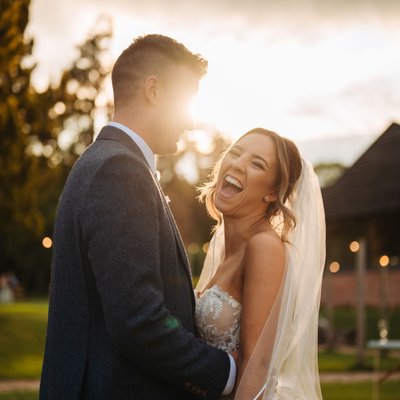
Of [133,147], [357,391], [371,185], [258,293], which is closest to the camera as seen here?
[133,147]

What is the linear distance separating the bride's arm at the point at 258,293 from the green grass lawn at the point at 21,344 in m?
13.5

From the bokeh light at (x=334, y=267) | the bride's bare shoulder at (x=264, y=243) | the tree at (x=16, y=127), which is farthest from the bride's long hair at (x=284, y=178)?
the bokeh light at (x=334, y=267)

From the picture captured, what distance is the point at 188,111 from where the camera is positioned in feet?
10.9

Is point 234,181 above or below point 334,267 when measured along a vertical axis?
below

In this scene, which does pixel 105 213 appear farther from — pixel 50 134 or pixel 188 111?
pixel 50 134

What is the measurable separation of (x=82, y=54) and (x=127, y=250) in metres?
33.2

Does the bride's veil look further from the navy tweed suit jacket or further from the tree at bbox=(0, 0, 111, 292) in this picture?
the tree at bbox=(0, 0, 111, 292)

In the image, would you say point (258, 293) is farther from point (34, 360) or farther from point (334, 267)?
point (334, 267)

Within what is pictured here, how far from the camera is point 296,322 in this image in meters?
3.92

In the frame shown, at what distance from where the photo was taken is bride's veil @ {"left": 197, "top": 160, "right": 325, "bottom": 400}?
3615mm

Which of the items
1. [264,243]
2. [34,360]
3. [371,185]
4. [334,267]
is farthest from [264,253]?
[371,185]

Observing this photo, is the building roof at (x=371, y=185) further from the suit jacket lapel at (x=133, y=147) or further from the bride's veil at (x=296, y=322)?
the suit jacket lapel at (x=133, y=147)

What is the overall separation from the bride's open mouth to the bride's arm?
18.7 inches

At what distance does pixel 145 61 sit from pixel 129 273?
0.90 meters
